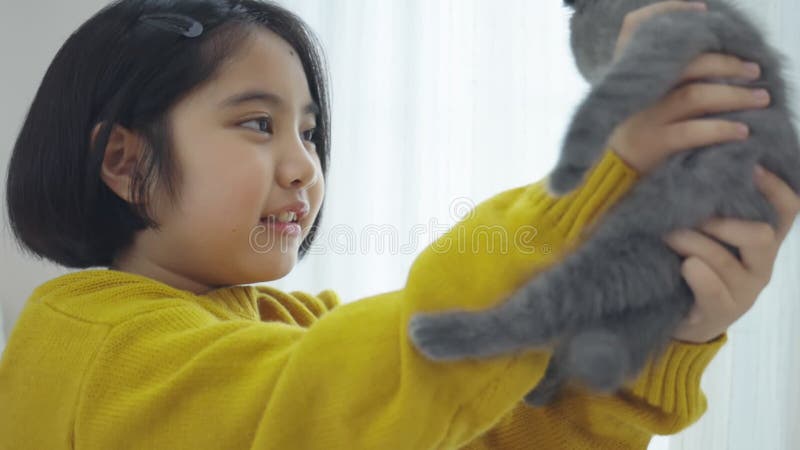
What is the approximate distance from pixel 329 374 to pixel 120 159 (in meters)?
0.41

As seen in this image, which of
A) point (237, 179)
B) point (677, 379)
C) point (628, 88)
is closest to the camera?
point (628, 88)

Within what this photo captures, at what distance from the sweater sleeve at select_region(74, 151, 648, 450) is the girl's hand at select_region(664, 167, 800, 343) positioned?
6cm

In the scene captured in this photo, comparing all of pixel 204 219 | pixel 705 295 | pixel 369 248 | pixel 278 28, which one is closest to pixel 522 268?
pixel 705 295

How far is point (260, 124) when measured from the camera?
0.73 metres

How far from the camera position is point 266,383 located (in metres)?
0.53

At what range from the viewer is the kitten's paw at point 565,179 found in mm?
443

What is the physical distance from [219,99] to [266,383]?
12.7 inches

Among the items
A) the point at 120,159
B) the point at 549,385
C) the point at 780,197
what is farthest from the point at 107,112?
the point at 780,197

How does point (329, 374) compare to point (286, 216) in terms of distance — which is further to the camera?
point (286, 216)

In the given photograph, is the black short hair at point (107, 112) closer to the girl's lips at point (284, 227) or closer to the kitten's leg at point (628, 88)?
the girl's lips at point (284, 227)

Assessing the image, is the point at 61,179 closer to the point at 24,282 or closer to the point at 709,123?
the point at 709,123

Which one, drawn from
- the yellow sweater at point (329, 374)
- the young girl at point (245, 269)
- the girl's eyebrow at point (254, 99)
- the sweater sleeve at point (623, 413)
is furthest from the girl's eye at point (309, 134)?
the sweater sleeve at point (623, 413)

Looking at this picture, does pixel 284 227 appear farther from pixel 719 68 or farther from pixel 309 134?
pixel 719 68

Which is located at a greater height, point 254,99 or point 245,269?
point 254,99
